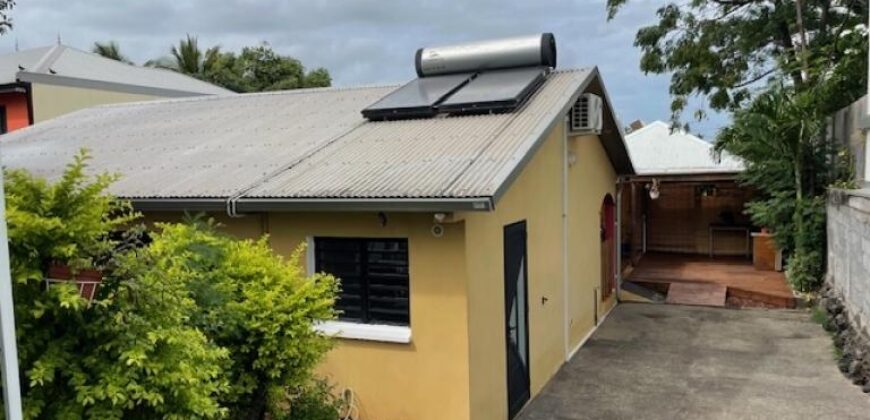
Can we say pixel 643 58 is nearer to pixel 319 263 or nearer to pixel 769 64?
pixel 769 64

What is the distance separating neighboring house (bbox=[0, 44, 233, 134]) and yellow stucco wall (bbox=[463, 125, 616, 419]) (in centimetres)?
1347

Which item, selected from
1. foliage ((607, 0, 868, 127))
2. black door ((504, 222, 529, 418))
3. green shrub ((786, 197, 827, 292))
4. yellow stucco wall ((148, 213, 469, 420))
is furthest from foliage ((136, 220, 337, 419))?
foliage ((607, 0, 868, 127))

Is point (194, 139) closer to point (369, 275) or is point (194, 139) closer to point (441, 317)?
point (369, 275)

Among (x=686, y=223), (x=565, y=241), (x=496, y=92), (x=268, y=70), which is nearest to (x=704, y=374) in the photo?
(x=565, y=241)

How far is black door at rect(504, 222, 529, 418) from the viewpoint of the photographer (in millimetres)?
7141

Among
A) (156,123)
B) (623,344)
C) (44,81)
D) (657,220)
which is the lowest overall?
(623,344)

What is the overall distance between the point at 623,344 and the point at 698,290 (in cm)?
452

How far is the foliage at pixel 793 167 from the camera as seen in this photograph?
503 inches

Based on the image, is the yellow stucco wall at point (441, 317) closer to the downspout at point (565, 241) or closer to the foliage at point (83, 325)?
the downspout at point (565, 241)

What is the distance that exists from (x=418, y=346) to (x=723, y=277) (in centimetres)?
1142

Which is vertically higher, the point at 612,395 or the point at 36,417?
the point at 36,417

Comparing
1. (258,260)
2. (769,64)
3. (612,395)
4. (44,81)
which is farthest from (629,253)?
(44,81)

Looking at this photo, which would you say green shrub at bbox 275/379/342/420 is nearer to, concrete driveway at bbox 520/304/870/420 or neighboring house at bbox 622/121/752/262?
concrete driveway at bbox 520/304/870/420

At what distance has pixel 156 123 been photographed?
11133 mm
